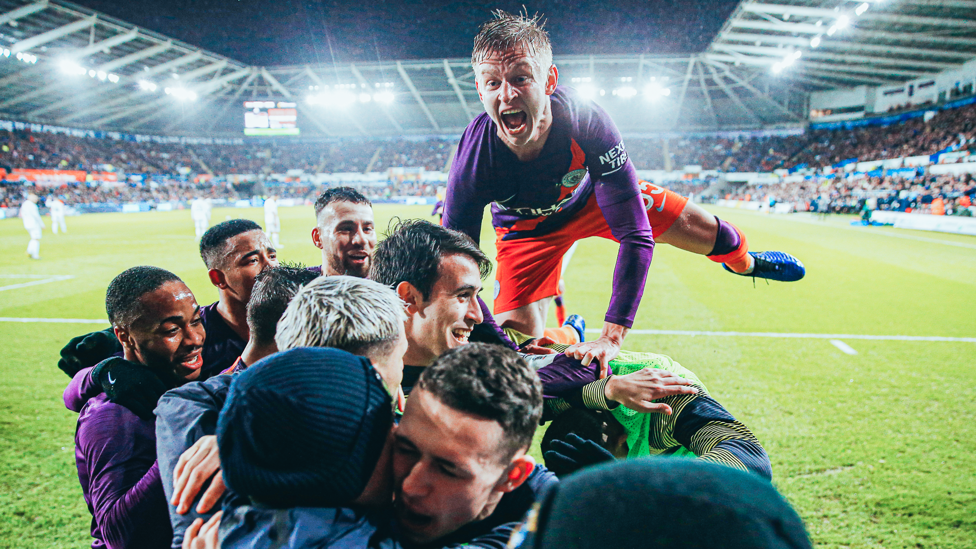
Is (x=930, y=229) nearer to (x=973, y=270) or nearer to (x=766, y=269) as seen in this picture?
(x=973, y=270)

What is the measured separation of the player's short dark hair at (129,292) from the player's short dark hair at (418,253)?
1.00 metres

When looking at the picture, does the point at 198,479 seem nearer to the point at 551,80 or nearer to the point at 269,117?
A: the point at 551,80

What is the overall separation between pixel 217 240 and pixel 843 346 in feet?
21.9

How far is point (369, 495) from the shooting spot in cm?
118

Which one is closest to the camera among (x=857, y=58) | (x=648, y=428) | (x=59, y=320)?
(x=648, y=428)

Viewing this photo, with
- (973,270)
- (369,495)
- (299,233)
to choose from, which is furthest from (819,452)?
(299,233)

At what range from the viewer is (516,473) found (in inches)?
52.7

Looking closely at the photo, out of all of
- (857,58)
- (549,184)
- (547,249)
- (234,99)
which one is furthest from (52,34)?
(857,58)

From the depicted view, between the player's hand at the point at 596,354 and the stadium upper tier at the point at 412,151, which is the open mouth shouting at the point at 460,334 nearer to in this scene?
the player's hand at the point at 596,354

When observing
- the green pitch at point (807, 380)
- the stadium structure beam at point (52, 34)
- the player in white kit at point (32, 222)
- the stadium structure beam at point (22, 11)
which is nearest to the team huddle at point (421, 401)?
the green pitch at point (807, 380)

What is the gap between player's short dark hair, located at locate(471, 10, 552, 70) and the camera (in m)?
2.76

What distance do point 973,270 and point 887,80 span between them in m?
37.1

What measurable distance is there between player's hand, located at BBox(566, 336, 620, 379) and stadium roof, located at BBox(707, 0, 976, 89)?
2949cm

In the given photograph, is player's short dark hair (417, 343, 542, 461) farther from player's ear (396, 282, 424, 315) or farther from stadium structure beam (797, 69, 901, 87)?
stadium structure beam (797, 69, 901, 87)
